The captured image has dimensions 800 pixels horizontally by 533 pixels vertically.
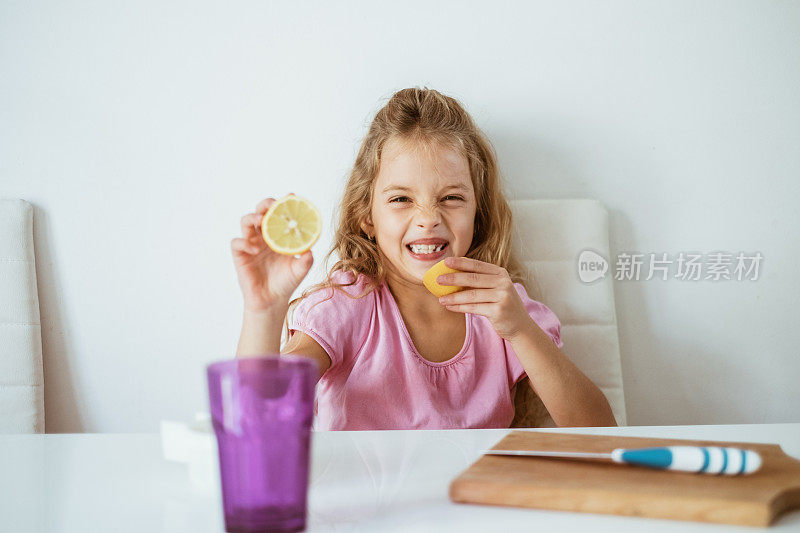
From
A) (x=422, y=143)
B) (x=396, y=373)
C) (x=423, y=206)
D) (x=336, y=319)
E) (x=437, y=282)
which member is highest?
(x=422, y=143)

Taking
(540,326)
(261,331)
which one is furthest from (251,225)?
(540,326)

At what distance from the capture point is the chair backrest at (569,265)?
Result: 61.4 inches

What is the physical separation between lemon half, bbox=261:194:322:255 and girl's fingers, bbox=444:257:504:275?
11.2 inches

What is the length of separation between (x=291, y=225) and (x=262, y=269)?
92mm

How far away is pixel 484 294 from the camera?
1.13 m

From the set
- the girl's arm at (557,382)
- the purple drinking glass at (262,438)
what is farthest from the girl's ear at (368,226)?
the purple drinking glass at (262,438)

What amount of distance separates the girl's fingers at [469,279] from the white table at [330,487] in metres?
0.29

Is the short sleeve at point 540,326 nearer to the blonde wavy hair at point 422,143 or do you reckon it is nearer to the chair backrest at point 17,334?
the blonde wavy hair at point 422,143

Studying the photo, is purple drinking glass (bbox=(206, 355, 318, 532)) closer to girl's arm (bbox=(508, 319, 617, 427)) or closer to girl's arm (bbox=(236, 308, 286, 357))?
girl's arm (bbox=(236, 308, 286, 357))

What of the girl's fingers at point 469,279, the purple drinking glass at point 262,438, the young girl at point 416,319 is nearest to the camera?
the purple drinking glass at point 262,438

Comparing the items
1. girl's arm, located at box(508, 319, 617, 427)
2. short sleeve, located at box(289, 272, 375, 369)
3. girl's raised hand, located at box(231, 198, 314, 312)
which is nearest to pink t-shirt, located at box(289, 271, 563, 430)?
short sleeve, located at box(289, 272, 375, 369)

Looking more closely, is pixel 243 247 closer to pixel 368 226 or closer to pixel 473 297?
pixel 473 297

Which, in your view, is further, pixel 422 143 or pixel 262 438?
pixel 422 143

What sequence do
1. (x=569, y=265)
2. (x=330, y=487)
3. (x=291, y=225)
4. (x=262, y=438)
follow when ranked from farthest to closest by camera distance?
(x=569, y=265)
(x=291, y=225)
(x=330, y=487)
(x=262, y=438)
